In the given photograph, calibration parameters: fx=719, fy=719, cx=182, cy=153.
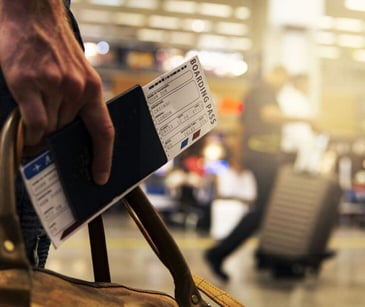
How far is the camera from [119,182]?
90cm

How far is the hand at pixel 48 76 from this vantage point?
747mm

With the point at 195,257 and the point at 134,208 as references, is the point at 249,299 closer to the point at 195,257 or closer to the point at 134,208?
the point at 195,257

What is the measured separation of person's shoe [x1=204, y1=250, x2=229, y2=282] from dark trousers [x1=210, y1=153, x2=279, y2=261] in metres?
0.10

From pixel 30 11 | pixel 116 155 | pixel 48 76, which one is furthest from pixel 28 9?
pixel 116 155

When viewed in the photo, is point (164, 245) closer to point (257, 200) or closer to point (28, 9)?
point (28, 9)

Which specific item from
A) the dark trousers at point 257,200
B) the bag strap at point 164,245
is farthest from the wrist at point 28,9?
the dark trousers at point 257,200

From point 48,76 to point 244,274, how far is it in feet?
15.6

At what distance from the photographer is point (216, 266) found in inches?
195

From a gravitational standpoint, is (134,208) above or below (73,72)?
below

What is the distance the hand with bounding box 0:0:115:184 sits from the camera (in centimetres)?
75

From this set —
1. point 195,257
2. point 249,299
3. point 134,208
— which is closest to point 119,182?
point 134,208

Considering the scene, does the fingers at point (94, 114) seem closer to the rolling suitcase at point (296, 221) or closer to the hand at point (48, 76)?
the hand at point (48, 76)

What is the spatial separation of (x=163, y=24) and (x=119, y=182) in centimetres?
1668

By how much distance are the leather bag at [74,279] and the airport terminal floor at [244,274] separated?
2373 mm
